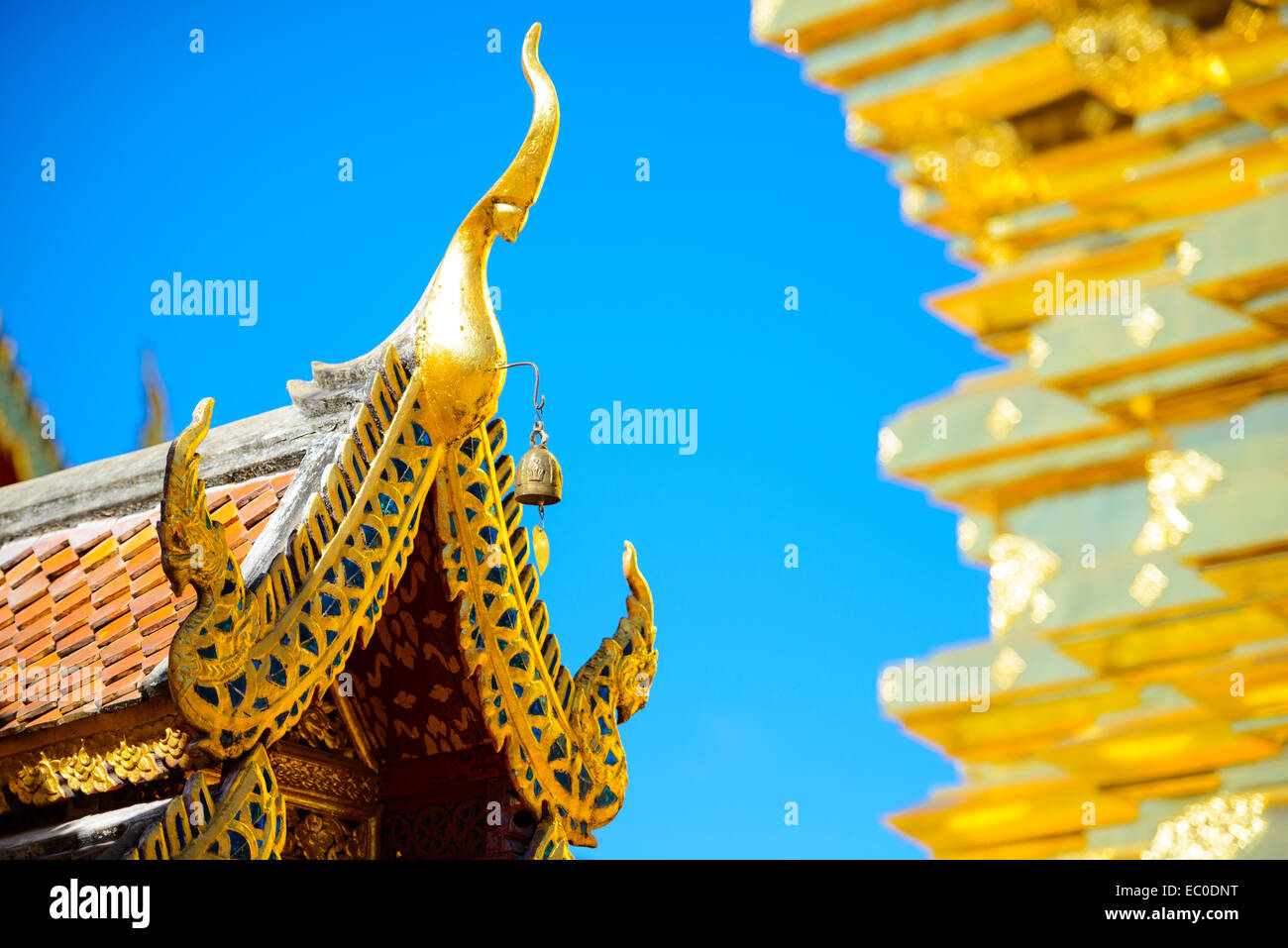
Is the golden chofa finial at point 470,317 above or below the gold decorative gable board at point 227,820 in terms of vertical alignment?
above

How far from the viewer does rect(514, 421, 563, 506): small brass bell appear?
7684 millimetres

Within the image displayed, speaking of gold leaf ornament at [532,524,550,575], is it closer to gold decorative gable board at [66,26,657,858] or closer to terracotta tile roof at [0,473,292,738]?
gold decorative gable board at [66,26,657,858]

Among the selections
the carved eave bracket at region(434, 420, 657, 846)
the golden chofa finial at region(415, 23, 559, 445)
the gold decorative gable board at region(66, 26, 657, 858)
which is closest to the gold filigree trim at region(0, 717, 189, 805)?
the gold decorative gable board at region(66, 26, 657, 858)

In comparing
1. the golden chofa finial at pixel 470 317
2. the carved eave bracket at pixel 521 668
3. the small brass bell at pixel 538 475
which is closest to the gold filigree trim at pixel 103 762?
the carved eave bracket at pixel 521 668

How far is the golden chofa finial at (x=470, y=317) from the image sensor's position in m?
6.27

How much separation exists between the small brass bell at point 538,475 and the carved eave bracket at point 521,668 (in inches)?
34.0

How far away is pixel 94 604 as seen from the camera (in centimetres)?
636

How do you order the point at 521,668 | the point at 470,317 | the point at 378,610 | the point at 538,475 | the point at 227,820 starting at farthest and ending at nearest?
the point at 538,475 → the point at 521,668 → the point at 470,317 → the point at 378,610 → the point at 227,820

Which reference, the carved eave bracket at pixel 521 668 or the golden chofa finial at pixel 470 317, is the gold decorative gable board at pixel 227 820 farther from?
the golden chofa finial at pixel 470 317

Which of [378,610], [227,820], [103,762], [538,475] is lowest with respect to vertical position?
[227,820]

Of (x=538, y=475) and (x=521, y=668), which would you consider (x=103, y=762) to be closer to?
(x=521, y=668)

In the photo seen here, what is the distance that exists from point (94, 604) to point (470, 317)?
171cm

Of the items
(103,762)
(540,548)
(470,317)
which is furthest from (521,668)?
(103,762)
